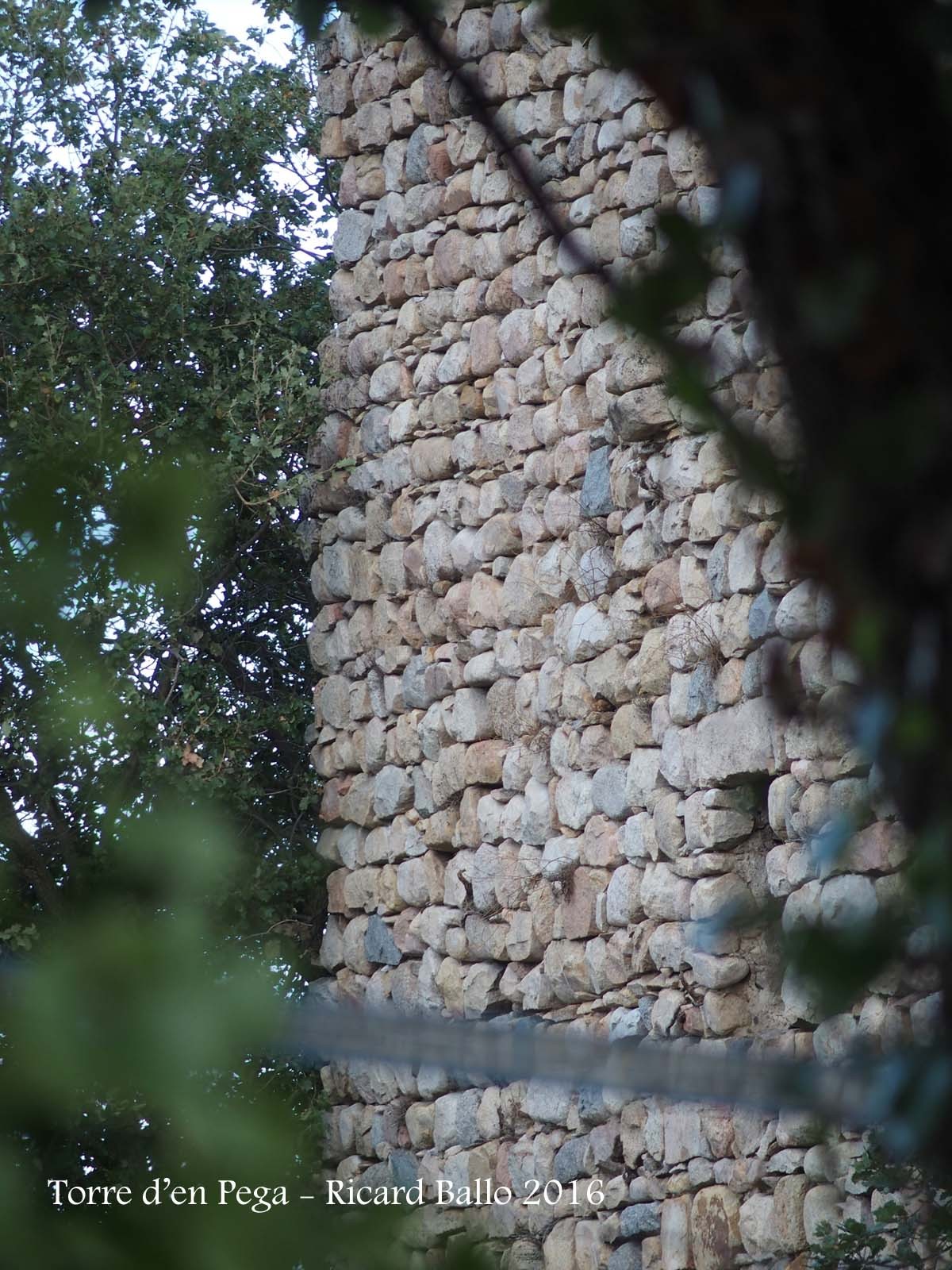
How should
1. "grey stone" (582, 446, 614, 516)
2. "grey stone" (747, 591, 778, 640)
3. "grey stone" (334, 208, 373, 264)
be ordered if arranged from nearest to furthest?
"grey stone" (747, 591, 778, 640), "grey stone" (582, 446, 614, 516), "grey stone" (334, 208, 373, 264)

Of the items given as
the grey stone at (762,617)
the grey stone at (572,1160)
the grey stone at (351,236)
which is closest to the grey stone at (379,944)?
the grey stone at (572,1160)

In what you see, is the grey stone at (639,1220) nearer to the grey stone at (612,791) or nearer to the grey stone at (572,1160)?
the grey stone at (572,1160)

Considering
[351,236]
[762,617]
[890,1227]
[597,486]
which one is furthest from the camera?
[351,236]

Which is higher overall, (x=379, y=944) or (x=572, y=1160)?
(x=379, y=944)

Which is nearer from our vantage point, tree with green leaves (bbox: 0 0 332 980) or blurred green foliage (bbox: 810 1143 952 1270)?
blurred green foliage (bbox: 810 1143 952 1270)

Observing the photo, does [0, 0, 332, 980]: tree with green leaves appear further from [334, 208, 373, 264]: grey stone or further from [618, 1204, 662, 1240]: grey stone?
[618, 1204, 662, 1240]: grey stone

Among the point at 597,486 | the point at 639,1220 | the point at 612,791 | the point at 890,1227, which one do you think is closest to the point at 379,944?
the point at 612,791

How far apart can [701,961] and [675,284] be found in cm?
330

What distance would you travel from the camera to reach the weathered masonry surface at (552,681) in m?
3.61

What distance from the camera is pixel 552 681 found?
4.29 m

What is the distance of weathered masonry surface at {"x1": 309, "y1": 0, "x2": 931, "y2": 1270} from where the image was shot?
3613mm

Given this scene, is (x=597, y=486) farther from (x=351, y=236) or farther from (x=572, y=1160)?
(x=572, y=1160)

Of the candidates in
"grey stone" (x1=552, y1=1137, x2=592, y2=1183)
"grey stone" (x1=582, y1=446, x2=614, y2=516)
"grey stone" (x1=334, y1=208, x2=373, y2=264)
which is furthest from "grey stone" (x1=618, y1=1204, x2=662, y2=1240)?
"grey stone" (x1=334, y1=208, x2=373, y2=264)

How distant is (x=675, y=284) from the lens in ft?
1.82
